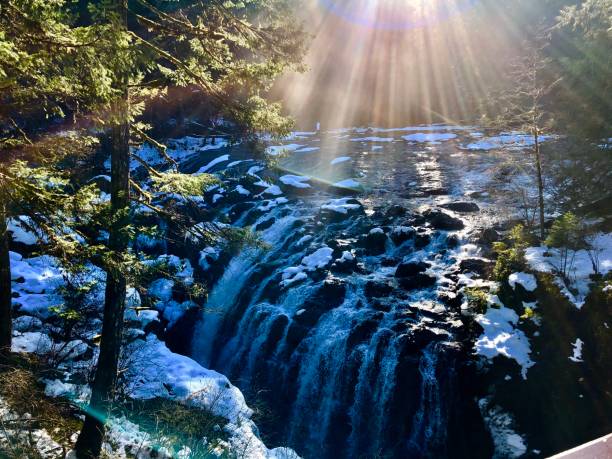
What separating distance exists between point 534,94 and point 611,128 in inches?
356

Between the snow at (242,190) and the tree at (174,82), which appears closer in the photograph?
the tree at (174,82)

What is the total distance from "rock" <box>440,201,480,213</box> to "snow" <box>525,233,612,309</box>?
4.29 meters

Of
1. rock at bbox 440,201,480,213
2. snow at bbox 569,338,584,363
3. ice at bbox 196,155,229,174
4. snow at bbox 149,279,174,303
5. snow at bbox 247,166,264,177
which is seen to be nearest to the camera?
Answer: snow at bbox 569,338,584,363

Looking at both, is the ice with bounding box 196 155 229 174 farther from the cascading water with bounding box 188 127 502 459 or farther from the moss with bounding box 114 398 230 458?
the moss with bounding box 114 398 230 458

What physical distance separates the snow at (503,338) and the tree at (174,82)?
24.8ft

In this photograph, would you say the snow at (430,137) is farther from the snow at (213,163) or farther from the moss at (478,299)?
the moss at (478,299)

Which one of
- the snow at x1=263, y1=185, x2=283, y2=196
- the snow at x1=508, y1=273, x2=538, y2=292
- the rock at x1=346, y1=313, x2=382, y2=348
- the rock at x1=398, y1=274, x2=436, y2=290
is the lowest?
the rock at x1=346, y1=313, x2=382, y2=348

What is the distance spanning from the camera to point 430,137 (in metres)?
33.7

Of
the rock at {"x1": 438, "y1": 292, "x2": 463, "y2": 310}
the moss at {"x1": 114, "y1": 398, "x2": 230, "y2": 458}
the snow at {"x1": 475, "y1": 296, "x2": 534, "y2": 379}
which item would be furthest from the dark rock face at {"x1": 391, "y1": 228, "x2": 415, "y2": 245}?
the moss at {"x1": 114, "y1": 398, "x2": 230, "y2": 458}

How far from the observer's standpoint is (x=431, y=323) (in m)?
11.6

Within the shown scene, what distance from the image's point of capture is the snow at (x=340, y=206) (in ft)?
60.8

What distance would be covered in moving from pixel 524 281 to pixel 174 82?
10.3 m

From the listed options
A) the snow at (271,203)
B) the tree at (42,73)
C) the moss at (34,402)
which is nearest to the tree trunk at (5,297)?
the moss at (34,402)

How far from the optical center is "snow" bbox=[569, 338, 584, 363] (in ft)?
32.1
